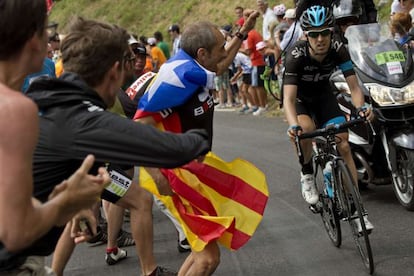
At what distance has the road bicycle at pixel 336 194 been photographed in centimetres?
554

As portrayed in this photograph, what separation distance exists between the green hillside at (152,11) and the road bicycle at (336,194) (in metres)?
15.9

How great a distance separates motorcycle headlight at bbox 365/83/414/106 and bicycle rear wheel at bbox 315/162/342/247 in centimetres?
95

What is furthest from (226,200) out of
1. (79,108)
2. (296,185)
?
(296,185)

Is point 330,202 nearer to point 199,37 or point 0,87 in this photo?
point 199,37

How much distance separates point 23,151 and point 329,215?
435 cm

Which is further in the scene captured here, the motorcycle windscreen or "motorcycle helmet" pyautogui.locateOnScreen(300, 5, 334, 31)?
the motorcycle windscreen

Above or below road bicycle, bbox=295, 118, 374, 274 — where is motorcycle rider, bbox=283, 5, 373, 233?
above

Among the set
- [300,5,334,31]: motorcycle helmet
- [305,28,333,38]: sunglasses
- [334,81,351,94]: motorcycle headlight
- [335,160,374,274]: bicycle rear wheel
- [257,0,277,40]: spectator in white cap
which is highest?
[300,5,334,31]: motorcycle helmet

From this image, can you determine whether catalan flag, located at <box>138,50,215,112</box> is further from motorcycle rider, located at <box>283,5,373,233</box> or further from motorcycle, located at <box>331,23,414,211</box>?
motorcycle, located at <box>331,23,414,211</box>

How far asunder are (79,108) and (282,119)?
38.2ft

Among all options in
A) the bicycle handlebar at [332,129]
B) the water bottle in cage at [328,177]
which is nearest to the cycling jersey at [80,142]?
the bicycle handlebar at [332,129]

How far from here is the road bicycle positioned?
5535 mm

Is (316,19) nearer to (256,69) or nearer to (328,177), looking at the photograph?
(328,177)

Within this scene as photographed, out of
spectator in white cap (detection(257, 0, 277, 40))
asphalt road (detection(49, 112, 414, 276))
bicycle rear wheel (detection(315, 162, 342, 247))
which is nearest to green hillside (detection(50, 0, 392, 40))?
spectator in white cap (detection(257, 0, 277, 40))
